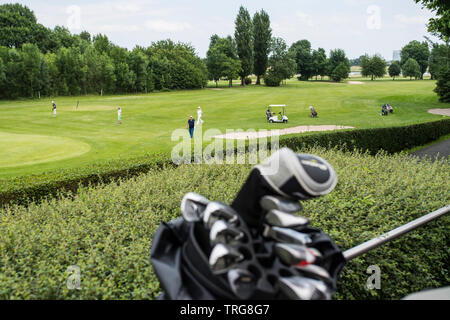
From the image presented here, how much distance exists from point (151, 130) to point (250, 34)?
7896 cm

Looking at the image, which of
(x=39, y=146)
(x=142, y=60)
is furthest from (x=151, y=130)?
(x=142, y=60)

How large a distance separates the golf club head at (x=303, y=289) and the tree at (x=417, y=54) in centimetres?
14915

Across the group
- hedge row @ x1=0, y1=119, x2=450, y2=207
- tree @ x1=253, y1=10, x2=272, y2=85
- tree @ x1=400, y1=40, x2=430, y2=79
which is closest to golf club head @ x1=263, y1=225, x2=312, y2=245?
hedge row @ x1=0, y1=119, x2=450, y2=207

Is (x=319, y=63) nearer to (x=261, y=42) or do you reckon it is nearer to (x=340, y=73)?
(x=340, y=73)

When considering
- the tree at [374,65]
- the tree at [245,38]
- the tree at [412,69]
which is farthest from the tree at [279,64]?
the tree at [412,69]

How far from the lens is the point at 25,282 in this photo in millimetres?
3041

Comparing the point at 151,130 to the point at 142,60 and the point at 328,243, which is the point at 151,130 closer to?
the point at 328,243

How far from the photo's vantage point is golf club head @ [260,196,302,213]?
177 centimetres

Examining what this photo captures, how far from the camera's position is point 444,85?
42.2 m

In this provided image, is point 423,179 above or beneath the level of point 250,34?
beneath

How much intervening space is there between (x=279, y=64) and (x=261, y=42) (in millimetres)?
→ 10328
